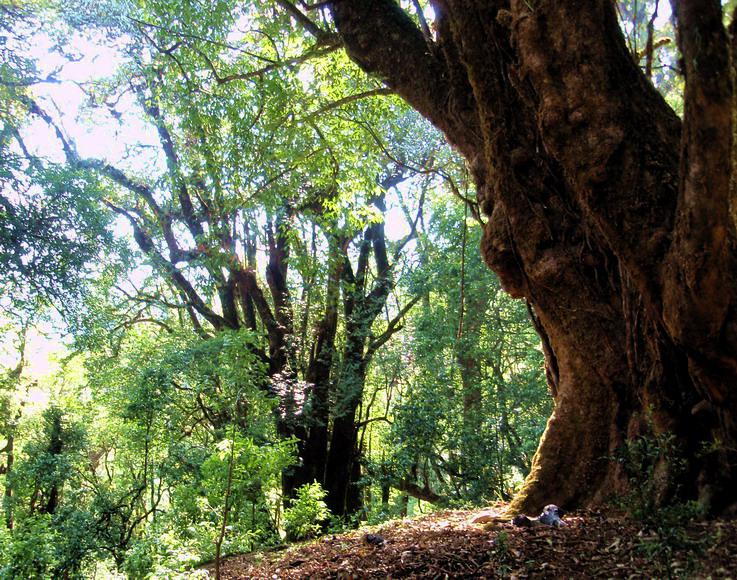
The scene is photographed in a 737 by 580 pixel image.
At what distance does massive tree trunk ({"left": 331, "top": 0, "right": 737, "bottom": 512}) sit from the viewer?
243 cm

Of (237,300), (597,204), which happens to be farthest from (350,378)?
(597,204)

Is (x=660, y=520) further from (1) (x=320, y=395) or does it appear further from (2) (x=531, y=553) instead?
(1) (x=320, y=395)

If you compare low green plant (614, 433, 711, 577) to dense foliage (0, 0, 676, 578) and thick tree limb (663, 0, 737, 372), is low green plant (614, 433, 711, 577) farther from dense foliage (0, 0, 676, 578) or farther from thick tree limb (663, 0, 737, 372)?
dense foliage (0, 0, 676, 578)

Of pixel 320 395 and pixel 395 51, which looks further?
pixel 320 395

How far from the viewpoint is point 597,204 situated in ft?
9.87

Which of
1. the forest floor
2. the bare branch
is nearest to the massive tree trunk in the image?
the forest floor

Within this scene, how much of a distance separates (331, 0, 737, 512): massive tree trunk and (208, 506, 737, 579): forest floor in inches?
15.4

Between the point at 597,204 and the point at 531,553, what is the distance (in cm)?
191

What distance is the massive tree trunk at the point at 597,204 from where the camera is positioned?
2430 mm

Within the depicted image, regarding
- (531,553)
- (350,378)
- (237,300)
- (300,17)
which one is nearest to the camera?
(531,553)

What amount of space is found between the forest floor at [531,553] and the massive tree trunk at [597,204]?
392mm

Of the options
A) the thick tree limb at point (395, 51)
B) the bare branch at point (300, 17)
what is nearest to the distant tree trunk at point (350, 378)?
the bare branch at point (300, 17)

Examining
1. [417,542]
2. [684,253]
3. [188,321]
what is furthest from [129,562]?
[188,321]

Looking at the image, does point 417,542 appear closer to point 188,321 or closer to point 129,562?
point 129,562
